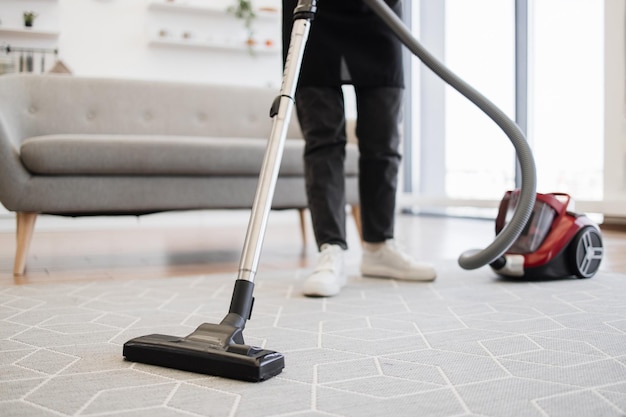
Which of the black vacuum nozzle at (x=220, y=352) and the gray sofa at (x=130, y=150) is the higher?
the gray sofa at (x=130, y=150)

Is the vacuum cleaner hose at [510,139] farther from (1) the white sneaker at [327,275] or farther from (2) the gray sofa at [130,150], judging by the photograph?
(2) the gray sofa at [130,150]

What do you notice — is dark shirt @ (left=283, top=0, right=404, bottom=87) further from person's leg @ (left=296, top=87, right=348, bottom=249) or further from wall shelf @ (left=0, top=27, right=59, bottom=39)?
wall shelf @ (left=0, top=27, right=59, bottom=39)

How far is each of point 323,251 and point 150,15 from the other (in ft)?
11.6

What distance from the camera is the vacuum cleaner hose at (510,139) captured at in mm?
1280

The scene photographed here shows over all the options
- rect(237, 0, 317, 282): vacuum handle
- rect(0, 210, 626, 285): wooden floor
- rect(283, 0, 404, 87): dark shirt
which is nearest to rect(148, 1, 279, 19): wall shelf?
rect(0, 210, 626, 285): wooden floor

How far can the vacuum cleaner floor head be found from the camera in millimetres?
779

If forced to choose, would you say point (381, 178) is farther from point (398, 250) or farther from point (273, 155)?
point (273, 155)

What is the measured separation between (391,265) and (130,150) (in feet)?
2.95

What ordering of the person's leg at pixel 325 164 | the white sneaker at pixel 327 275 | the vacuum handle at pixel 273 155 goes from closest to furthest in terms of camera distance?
the vacuum handle at pixel 273 155 → the white sneaker at pixel 327 275 → the person's leg at pixel 325 164

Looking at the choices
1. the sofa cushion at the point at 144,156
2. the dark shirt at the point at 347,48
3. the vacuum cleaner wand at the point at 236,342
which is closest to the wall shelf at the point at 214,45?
the sofa cushion at the point at 144,156

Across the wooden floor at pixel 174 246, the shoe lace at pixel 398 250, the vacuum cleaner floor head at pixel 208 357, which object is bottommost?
the wooden floor at pixel 174 246

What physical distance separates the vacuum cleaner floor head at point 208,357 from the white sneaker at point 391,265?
84 centimetres

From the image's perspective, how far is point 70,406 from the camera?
0.70 metres

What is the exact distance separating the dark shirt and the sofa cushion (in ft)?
1.97
